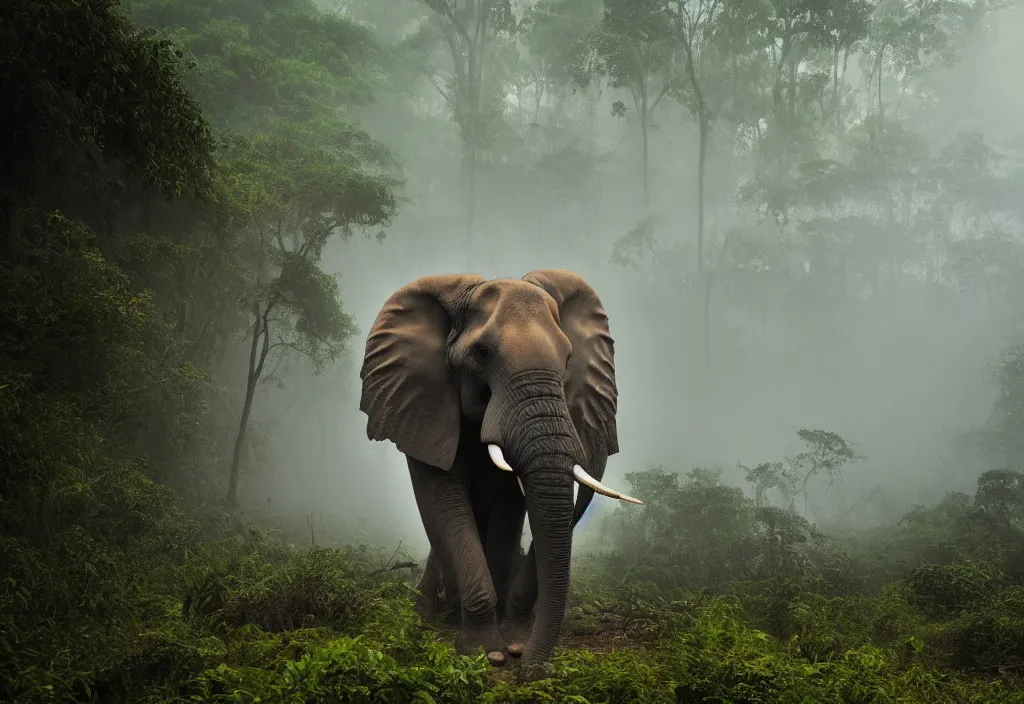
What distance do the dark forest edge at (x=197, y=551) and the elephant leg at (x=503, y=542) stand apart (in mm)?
753

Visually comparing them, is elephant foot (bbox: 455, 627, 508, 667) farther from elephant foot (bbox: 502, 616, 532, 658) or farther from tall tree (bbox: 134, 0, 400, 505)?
tall tree (bbox: 134, 0, 400, 505)

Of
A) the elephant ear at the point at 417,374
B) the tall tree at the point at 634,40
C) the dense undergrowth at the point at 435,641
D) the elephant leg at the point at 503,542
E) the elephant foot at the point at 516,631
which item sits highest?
the tall tree at the point at 634,40

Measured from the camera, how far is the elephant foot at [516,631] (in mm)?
5906

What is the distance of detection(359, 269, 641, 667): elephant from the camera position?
5336 mm

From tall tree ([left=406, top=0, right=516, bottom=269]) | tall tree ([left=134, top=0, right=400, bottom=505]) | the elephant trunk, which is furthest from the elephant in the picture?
tall tree ([left=406, top=0, right=516, bottom=269])

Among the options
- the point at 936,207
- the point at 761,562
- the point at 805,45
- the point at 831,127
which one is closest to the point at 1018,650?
the point at 761,562

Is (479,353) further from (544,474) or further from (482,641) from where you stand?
(482,641)

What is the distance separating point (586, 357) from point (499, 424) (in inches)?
50.3

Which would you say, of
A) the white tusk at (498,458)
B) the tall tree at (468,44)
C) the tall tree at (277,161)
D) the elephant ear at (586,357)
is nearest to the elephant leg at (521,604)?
the white tusk at (498,458)

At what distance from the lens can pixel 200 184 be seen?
7.05 m

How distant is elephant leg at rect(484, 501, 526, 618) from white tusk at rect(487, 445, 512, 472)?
3.58ft

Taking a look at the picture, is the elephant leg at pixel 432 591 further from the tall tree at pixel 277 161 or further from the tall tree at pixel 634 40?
the tall tree at pixel 634 40

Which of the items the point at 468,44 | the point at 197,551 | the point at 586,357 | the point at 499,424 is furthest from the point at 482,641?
the point at 468,44

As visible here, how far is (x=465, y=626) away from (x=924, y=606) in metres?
4.63
